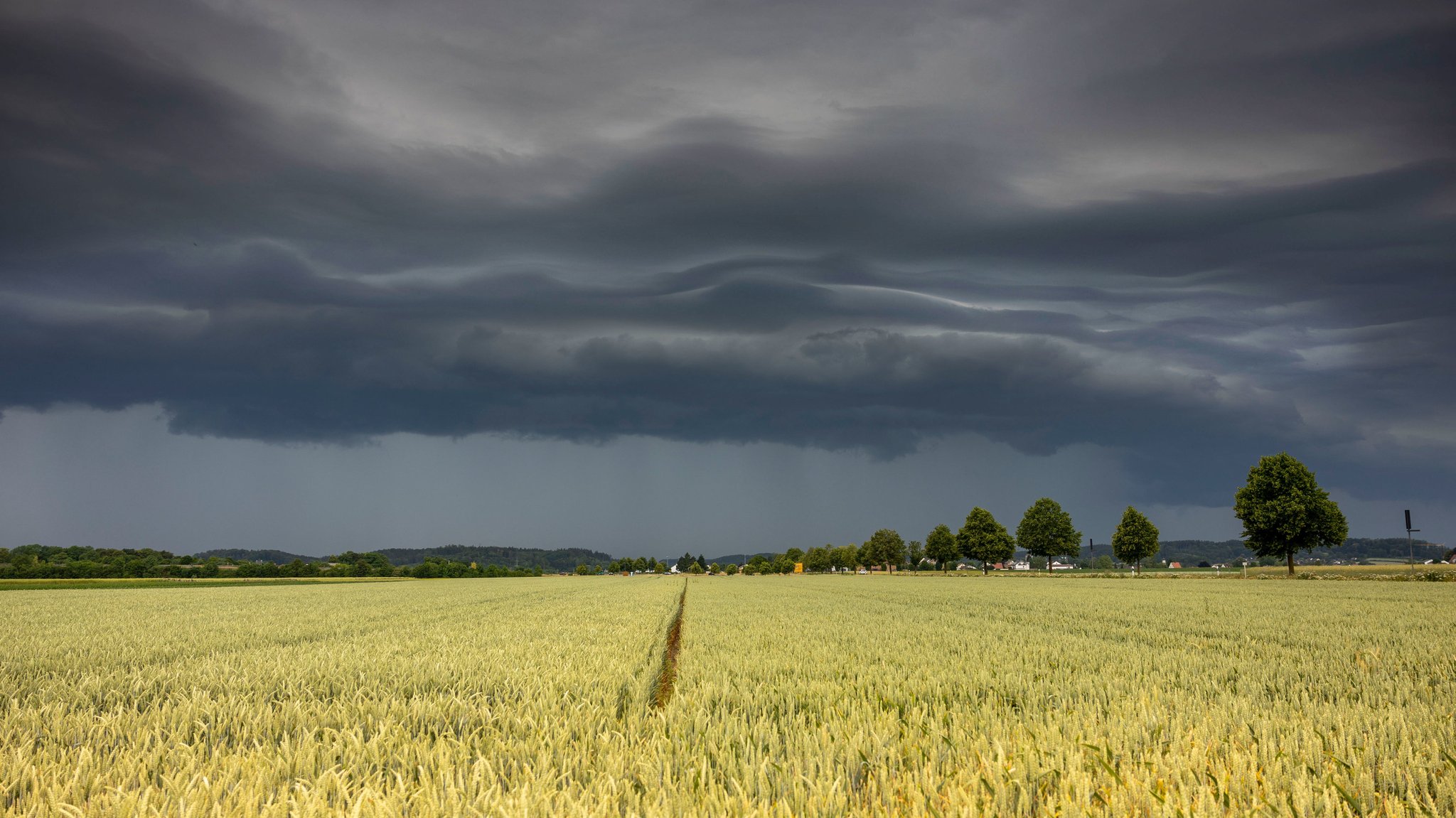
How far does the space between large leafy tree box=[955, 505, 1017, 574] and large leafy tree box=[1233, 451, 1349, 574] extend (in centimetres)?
4261

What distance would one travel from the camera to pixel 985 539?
10894 centimetres

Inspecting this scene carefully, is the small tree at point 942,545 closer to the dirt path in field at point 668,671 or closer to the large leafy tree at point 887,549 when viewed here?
the large leafy tree at point 887,549

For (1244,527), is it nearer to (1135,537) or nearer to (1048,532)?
(1135,537)

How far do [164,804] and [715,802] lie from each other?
3.20 metres

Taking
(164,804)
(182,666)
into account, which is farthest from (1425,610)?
(182,666)

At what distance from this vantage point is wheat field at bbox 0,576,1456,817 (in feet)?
13.7

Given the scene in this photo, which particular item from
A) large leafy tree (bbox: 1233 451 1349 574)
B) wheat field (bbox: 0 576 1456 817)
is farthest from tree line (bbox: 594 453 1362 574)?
wheat field (bbox: 0 576 1456 817)

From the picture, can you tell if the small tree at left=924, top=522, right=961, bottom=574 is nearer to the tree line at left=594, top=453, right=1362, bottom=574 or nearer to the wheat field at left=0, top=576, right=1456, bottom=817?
the tree line at left=594, top=453, right=1362, bottom=574

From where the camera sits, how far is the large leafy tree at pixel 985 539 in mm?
108438

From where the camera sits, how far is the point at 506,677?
8.52 m

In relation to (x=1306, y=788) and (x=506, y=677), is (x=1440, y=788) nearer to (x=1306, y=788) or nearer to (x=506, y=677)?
(x=1306, y=788)

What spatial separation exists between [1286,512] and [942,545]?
226 ft

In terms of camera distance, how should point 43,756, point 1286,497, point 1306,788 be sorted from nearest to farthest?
1. point 1306,788
2. point 43,756
3. point 1286,497

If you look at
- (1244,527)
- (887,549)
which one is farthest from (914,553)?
(1244,527)
